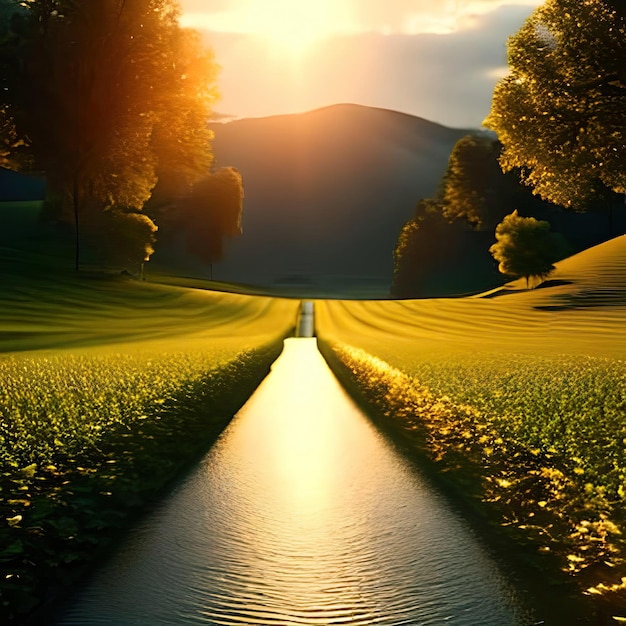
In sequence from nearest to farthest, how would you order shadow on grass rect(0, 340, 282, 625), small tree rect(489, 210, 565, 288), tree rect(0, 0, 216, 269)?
shadow on grass rect(0, 340, 282, 625), tree rect(0, 0, 216, 269), small tree rect(489, 210, 565, 288)

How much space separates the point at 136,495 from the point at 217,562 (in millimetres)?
3538

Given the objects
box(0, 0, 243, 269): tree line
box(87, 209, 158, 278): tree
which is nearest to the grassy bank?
box(0, 0, 243, 269): tree line

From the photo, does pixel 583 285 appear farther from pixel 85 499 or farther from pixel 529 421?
pixel 85 499

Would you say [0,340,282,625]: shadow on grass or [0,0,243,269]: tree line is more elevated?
[0,0,243,269]: tree line

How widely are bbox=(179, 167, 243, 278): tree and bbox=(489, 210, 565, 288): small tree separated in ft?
178

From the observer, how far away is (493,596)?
839 centimetres

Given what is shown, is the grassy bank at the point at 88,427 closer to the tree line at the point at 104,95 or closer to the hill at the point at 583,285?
the tree line at the point at 104,95

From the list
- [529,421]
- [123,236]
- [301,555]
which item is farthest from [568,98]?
[123,236]

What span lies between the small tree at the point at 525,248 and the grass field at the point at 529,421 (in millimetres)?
31845

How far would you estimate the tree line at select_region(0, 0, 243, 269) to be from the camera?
4831 cm

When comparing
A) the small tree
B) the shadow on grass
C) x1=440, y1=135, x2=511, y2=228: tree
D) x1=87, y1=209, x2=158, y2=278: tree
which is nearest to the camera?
the shadow on grass

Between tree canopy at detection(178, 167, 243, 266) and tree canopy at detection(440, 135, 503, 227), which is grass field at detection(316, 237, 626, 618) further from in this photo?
tree canopy at detection(178, 167, 243, 266)

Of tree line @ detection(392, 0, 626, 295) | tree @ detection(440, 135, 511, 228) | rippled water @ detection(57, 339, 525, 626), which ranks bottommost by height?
rippled water @ detection(57, 339, 525, 626)

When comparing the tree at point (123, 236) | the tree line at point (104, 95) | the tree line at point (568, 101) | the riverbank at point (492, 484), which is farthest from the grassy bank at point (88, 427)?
the tree at point (123, 236)
